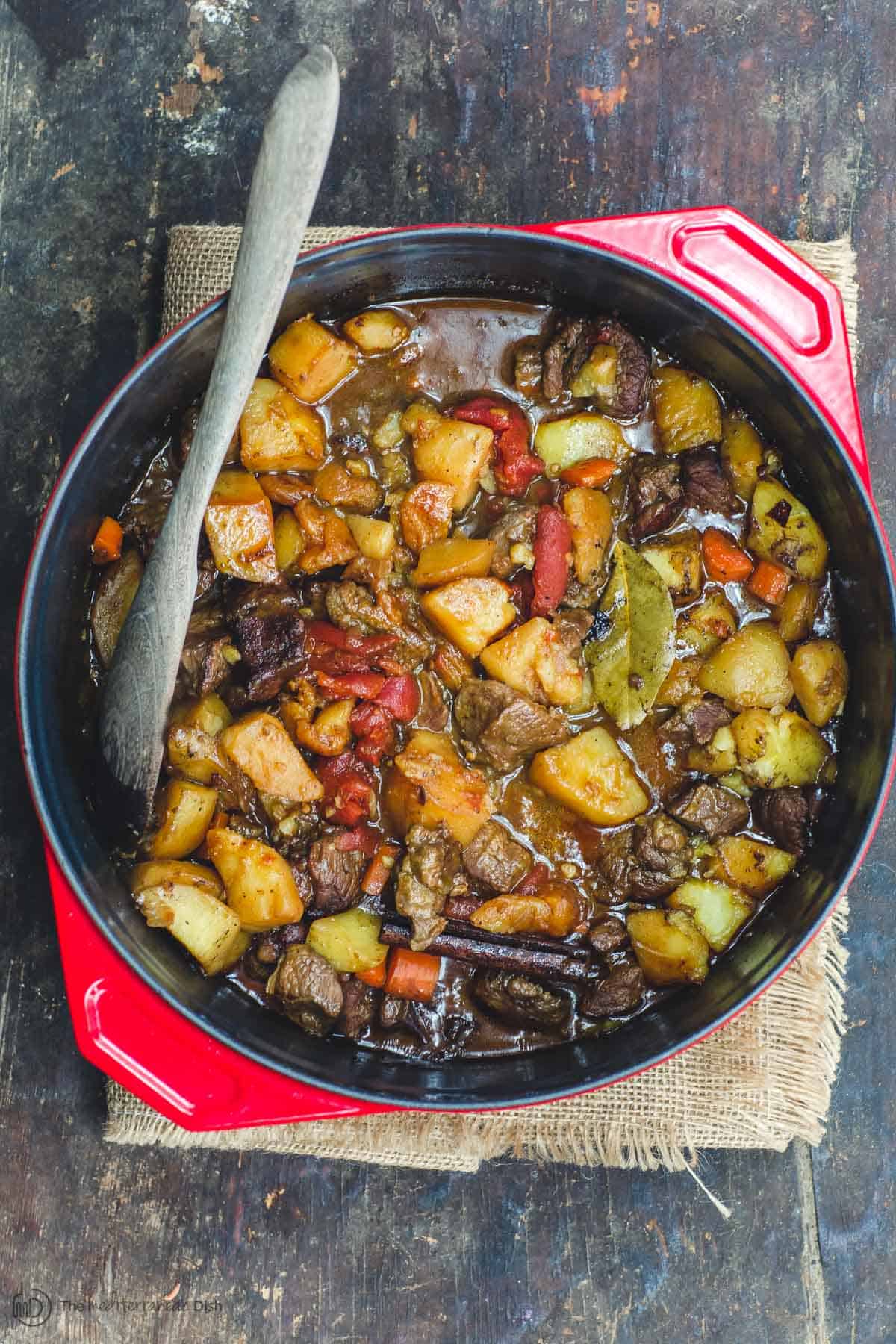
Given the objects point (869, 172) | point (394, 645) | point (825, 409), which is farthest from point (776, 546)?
point (869, 172)

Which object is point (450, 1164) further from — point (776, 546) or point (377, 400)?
point (377, 400)

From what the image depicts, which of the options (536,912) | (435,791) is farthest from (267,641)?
(536,912)

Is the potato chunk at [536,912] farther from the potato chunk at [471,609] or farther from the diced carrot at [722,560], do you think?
the diced carrot at [722,560]

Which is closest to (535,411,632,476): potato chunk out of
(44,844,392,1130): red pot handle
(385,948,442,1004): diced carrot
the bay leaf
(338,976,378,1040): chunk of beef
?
the bay leaf

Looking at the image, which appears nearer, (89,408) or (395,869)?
(395,869)

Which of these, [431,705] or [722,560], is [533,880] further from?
[722,560]

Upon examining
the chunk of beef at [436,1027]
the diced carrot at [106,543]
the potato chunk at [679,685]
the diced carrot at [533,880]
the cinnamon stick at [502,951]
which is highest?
the diced carrot at [106,543]

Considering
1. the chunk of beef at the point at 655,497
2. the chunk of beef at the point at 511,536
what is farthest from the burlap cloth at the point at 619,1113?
the chunk of beef at the point at 655,497
